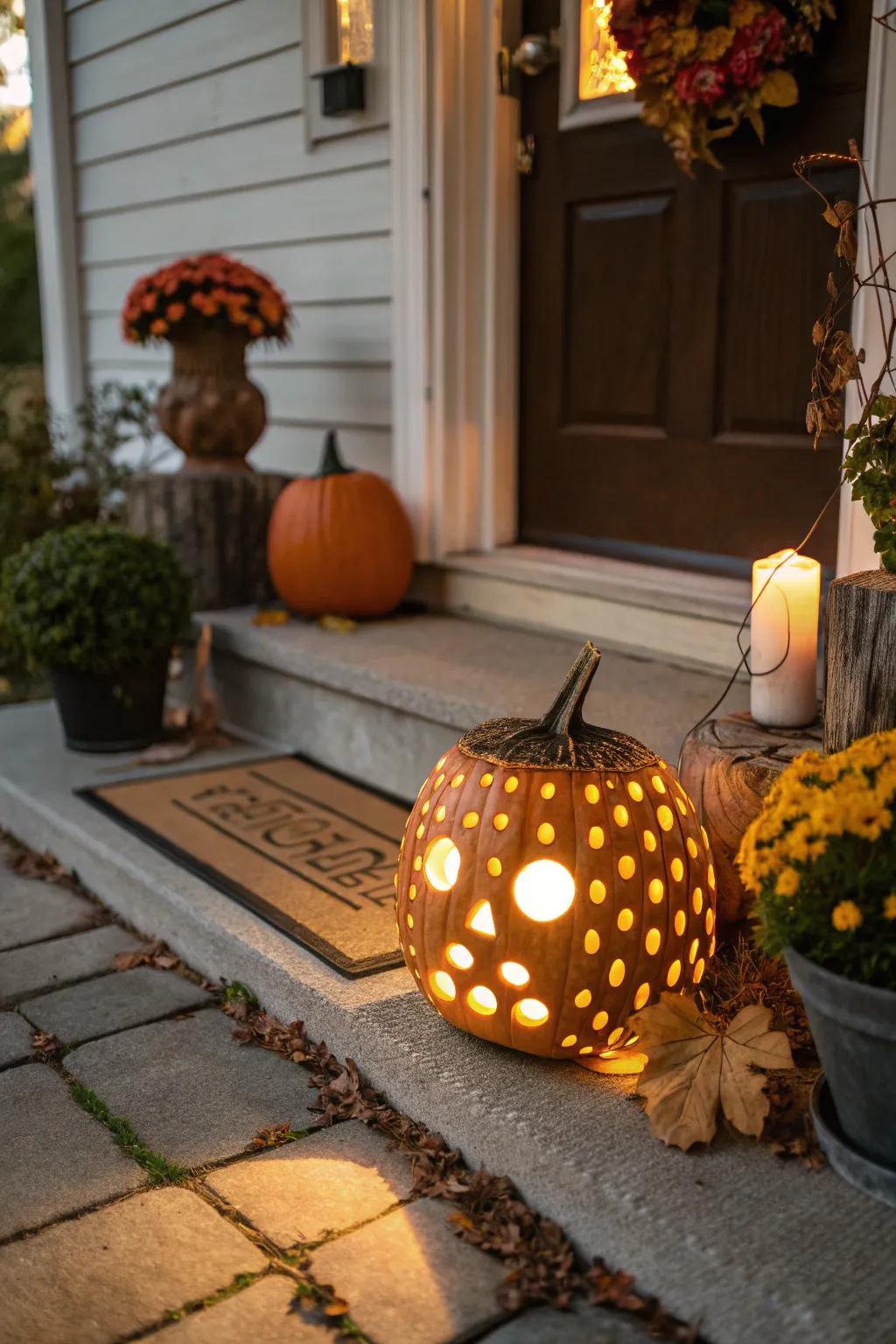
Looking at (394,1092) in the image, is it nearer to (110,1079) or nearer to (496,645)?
(110,1079)

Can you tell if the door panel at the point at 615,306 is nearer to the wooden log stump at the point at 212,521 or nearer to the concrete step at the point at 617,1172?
the wooden log stump at the point at 212,521

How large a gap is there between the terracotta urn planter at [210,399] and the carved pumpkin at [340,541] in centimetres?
40

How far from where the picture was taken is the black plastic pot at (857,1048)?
134 centimetres

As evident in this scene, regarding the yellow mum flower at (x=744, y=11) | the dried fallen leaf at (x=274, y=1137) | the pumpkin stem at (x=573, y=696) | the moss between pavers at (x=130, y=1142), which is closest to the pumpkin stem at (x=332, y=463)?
the yellow mum flower at (x=744, y=11)

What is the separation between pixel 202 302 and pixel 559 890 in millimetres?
2537

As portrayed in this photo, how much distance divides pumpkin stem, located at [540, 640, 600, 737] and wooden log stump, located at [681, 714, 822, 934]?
29 centimetres

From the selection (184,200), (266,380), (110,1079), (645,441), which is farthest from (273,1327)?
(184,200)

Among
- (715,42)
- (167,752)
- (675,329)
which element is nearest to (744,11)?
(715,42)

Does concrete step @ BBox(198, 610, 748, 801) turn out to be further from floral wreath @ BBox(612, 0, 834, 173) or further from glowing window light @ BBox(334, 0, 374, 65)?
glowing window light @ BBox(334, 0, 374, 65)

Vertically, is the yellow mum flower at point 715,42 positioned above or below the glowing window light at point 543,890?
above

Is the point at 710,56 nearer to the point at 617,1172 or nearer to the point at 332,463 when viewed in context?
the point at 332,463

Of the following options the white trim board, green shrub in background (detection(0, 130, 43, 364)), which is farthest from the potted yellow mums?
green shrub in background (detection(0, 130, 43, 364))

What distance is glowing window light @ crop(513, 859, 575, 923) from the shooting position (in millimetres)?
1645

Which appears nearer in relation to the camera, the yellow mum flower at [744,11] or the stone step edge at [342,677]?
the yellow mum flower at [744,11]
